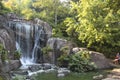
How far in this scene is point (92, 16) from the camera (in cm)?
2280

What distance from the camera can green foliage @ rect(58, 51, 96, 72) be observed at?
17.7 m

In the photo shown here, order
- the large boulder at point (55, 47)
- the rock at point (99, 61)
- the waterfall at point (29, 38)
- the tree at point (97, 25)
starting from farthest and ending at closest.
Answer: the waterfall at point (29, 38)
the tree at point (97, 25)
the large boulder at point (55, 47)
the rock at point (99, 61)

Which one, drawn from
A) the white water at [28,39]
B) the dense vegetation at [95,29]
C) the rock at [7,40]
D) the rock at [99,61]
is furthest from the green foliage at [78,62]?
the rock at [7,40]

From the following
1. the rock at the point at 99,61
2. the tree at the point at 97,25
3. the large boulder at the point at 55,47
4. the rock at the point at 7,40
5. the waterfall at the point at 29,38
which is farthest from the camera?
the waterfall at the point at 29,38

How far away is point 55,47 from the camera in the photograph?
21172 millimetres

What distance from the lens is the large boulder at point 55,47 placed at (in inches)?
811

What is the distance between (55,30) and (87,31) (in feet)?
11.9

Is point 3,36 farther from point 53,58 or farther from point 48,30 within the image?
point 48,30

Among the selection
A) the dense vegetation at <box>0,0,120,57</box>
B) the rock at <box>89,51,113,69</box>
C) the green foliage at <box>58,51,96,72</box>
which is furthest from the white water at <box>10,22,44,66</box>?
the rock at <box>89,51,113,69</box>

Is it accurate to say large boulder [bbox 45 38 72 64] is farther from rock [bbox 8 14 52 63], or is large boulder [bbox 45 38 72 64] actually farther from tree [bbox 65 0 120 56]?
tree [bbox 65 0 120 56]

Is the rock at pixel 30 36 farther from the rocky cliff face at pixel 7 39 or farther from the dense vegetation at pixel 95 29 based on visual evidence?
the rocky cliff face at pixel 7 39

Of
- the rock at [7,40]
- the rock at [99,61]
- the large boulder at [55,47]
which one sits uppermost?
the rock at [7,40]

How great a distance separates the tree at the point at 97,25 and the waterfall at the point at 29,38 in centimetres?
319

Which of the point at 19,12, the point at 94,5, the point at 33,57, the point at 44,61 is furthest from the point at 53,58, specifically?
the point at 19,12
